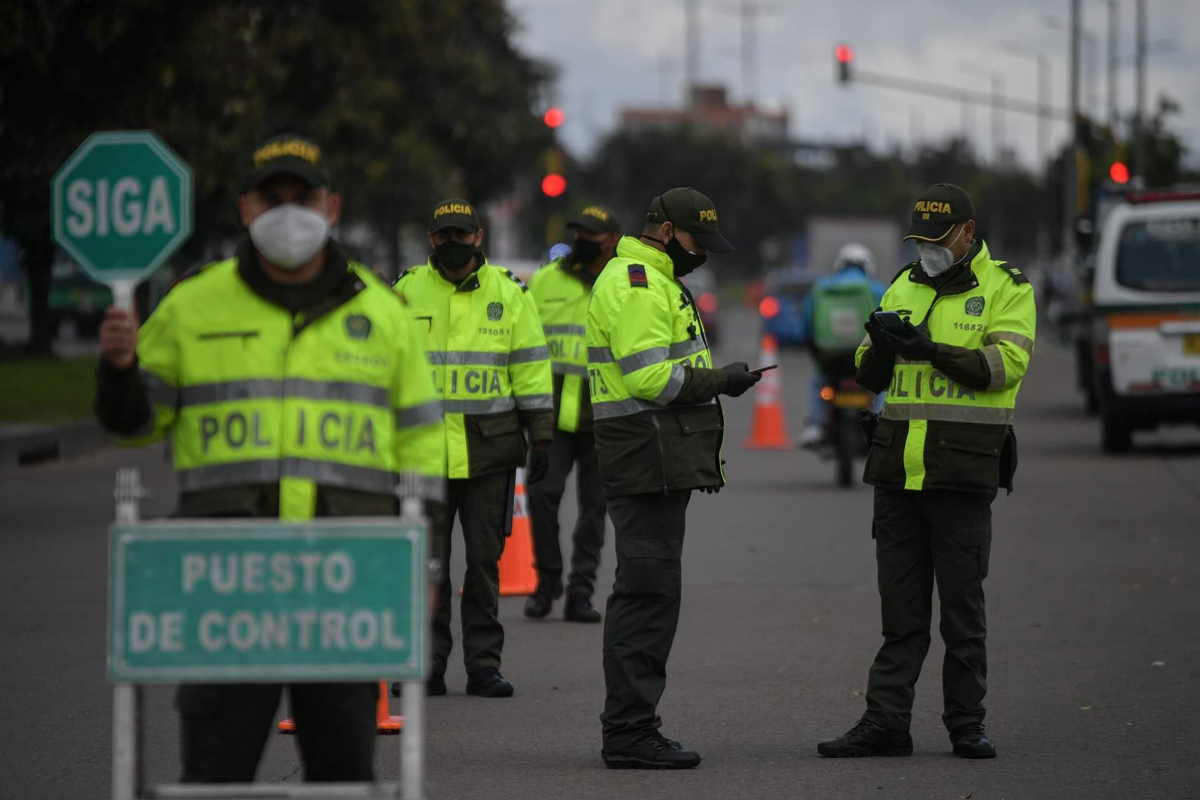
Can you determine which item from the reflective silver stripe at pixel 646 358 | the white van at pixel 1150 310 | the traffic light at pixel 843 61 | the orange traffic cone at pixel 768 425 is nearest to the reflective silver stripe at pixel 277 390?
the reflective silver stripe at pixel 646 358

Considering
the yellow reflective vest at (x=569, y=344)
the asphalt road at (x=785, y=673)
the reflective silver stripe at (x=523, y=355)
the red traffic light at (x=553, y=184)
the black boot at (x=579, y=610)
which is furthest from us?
the red traffic light at (x=553, y=184)

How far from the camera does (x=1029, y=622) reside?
984cm

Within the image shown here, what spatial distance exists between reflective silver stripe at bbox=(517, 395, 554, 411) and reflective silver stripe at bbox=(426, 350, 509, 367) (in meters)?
0.20

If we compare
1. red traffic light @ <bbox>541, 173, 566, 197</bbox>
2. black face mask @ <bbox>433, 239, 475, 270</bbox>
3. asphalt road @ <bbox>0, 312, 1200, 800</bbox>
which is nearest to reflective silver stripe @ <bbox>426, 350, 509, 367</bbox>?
black face mask @ <bbox>433, 239, 475, 270</bbox>

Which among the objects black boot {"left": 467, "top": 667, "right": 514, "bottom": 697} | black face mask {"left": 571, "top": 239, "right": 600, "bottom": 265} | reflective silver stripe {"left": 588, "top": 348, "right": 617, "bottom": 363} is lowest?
black boot {"left": 467, "top": 667, "right": 514, "bottom": 697}

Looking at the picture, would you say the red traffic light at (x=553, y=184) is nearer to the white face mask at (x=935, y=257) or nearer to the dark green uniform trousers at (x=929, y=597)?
the white face mask at (x=935, y=257)

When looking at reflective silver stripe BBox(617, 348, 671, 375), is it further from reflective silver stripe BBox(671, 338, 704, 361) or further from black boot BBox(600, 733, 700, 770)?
black boot BBox(600, 733, 700, 770)

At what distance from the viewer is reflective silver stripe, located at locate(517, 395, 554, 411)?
8281mm

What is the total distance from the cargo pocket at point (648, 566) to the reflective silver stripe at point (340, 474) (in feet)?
6.89

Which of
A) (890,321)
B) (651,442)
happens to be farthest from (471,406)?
(890,321)

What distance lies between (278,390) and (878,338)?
2.81 meters

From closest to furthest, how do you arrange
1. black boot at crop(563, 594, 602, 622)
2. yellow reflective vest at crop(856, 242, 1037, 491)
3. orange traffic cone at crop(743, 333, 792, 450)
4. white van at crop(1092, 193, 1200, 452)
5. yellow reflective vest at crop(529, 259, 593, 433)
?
yellow reflective vest at crop(856, 242, 1037, 491) → black boot at crop(563, 594, 602, 622) → yellow reflective vest at crop(529, 259, 593, 433) → white van at crop(1092, 193, 1200, 452) → orange traffic cone at crop(743, 333, 792, 450)

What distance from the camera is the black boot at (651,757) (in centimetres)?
670

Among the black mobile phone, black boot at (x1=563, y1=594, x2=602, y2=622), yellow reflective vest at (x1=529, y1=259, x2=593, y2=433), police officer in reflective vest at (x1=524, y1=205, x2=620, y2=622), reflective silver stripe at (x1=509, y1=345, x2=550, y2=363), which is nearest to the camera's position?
the black mobile phone
